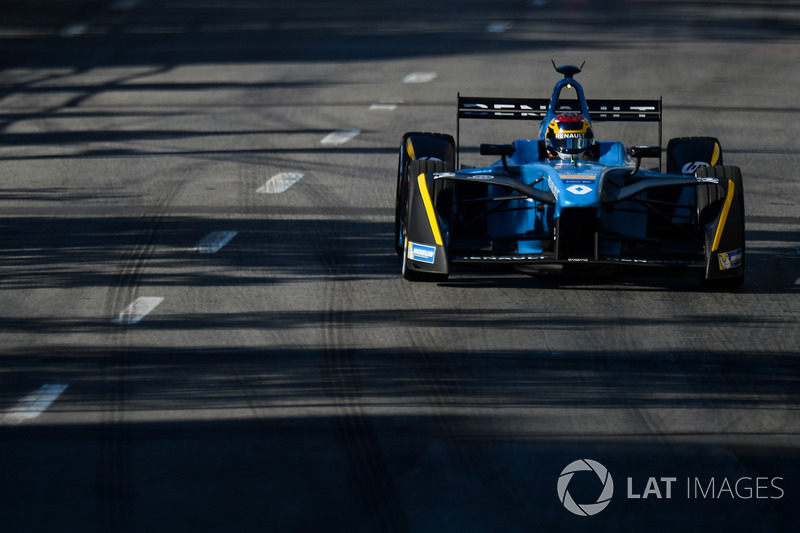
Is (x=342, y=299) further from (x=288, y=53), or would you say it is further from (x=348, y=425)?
(x=288, y=53)

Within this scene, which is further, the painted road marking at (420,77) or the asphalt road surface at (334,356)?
the painted road marking at (420,77)

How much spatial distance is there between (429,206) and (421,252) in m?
0.35

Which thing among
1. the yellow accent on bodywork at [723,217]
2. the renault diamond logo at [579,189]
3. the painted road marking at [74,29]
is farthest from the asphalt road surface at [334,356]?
the painted road marking at [74,29]

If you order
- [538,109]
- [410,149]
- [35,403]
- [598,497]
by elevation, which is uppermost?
[538,109]

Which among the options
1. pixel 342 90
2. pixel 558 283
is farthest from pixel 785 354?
pixel 342 90

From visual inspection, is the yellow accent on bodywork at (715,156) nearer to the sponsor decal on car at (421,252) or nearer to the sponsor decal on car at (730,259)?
the sponsor decal on car at (730,259)

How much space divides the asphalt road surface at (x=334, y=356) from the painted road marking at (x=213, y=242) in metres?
0.04

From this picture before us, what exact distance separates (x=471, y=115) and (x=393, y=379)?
13.1 ft

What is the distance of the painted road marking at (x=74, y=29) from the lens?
27.1m

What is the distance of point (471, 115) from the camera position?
11445mm

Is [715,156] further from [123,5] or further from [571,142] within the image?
[123,5]

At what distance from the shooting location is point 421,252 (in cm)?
988

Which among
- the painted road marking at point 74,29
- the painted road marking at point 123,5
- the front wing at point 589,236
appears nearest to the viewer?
the front wing at point 589,236

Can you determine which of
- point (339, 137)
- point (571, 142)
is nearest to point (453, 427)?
point (571, 142)
